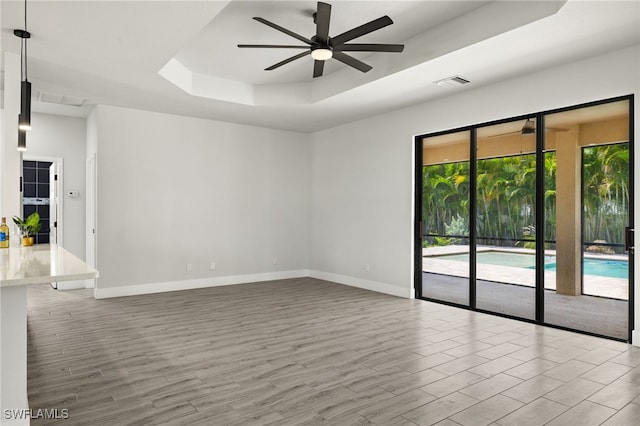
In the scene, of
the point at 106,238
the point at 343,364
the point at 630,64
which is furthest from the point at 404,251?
the point at 106,238

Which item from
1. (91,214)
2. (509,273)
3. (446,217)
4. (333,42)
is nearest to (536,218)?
(509,273)

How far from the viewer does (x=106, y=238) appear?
6312 mm

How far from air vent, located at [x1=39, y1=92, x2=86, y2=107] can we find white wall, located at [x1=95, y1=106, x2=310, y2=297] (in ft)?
1.06

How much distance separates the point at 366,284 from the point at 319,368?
369 centimetres

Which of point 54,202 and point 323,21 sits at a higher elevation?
point 323,21

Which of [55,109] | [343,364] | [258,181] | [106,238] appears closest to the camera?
[343,364]

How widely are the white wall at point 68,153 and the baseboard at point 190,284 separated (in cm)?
155

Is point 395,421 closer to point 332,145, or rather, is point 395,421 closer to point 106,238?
point 106,238

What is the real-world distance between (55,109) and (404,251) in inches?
237

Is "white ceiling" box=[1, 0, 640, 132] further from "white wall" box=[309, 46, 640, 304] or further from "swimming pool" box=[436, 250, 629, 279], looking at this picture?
"swimming pool" box=[436, 250, 629, 279]

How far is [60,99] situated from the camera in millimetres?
6094

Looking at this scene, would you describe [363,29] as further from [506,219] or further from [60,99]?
[60,99]

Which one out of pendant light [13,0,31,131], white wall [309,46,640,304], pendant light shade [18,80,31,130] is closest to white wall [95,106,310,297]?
white wall [309,46,640,304]

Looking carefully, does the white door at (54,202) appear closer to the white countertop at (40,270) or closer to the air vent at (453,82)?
the white countertop at (40,270)
